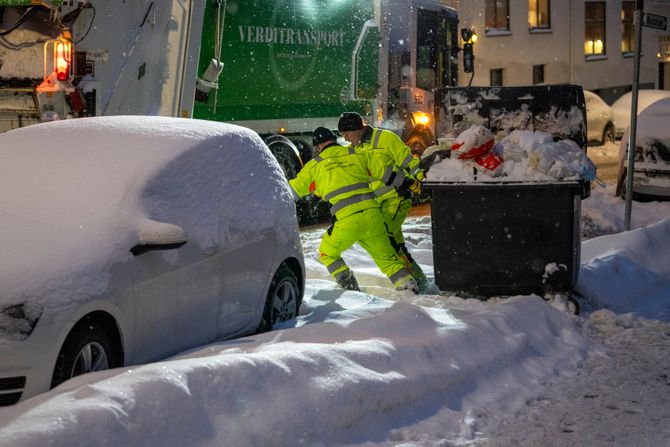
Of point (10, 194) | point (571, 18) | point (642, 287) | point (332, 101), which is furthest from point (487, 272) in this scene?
point (571, 18)

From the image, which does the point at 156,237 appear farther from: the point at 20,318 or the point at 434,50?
the point at 434,50

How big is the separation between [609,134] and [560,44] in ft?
29.9

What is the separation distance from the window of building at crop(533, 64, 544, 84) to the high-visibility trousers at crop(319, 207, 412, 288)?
28.4m

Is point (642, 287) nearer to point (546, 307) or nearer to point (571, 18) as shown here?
point (546, 307)

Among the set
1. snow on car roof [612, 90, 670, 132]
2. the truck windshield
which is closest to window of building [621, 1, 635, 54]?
snow on car roof [612, 90, 670, 132]

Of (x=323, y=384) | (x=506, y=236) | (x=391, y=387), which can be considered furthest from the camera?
(x=506, y=236)

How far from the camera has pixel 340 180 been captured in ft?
31.9

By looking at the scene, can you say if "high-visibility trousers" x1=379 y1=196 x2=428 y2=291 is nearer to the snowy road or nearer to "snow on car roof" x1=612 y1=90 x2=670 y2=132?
the snowy road

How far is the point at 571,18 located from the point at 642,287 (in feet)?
99.7

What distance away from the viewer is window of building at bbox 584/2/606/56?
132 feet

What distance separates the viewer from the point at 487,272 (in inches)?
352

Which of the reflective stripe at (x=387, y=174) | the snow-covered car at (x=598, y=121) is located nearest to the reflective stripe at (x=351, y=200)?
the reflective stripe at (x=387, y=174)

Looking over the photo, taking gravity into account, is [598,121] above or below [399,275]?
above

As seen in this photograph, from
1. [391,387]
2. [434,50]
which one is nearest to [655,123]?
[434,50]
